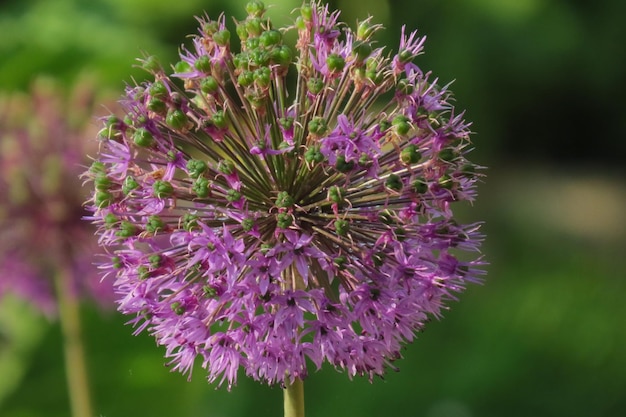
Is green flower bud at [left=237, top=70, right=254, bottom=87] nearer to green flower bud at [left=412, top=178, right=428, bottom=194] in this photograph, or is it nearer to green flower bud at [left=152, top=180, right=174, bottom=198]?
green flower bud at [left=152, top=180, right=174, bottom=198]

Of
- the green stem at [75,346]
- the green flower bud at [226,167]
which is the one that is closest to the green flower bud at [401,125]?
the green flower bud at [226,167]

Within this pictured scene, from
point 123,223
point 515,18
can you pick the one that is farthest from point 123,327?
point 515,18

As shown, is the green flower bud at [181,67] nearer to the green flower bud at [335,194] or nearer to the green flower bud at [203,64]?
the green flower bud at [203,64]

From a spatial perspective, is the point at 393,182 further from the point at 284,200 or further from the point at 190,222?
the point at 190,222

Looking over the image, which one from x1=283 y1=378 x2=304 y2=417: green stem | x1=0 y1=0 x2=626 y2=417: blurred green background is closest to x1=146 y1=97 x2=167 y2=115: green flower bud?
x1=283 y1=378 x2=304 y2=417: green stem

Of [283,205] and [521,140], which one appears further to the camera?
[521,140]

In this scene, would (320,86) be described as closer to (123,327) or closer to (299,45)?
(299,45)
